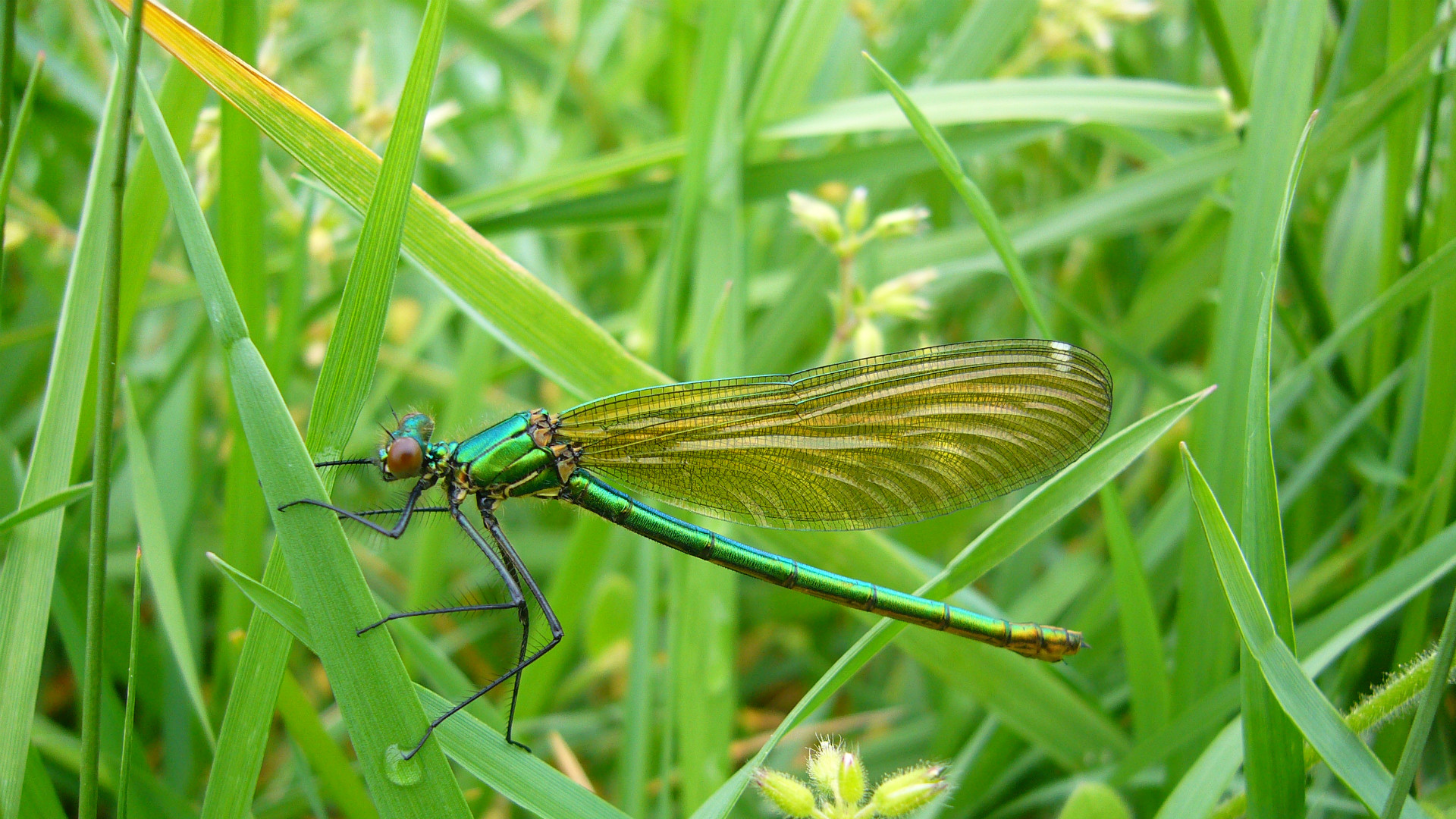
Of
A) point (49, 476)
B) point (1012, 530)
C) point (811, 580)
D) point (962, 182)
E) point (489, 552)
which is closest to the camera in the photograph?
point (1012, 530)

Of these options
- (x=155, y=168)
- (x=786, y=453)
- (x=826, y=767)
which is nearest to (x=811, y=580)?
(x=786, y=453)

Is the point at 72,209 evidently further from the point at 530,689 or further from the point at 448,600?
the point at 530,689

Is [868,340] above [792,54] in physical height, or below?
below

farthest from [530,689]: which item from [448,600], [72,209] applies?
[72,209]

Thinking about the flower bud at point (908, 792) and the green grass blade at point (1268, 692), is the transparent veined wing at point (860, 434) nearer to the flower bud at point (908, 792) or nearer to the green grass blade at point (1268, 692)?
the green grass blade at point (1268, 692)

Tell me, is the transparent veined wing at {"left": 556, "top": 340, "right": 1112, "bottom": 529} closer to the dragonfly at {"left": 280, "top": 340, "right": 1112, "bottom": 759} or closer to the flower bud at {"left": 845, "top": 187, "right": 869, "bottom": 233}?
the dragonfly at {"left": 280, "top": 340, "right": 1112, "bottom": 759}

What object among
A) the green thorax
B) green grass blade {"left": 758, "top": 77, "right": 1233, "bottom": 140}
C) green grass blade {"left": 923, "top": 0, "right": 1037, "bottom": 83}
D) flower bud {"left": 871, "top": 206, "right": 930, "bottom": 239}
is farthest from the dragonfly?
green grass blade {"left": 923, "top": 0, "right": 1037, "bottom": 83}

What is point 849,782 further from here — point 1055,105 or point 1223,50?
point 1223,50
